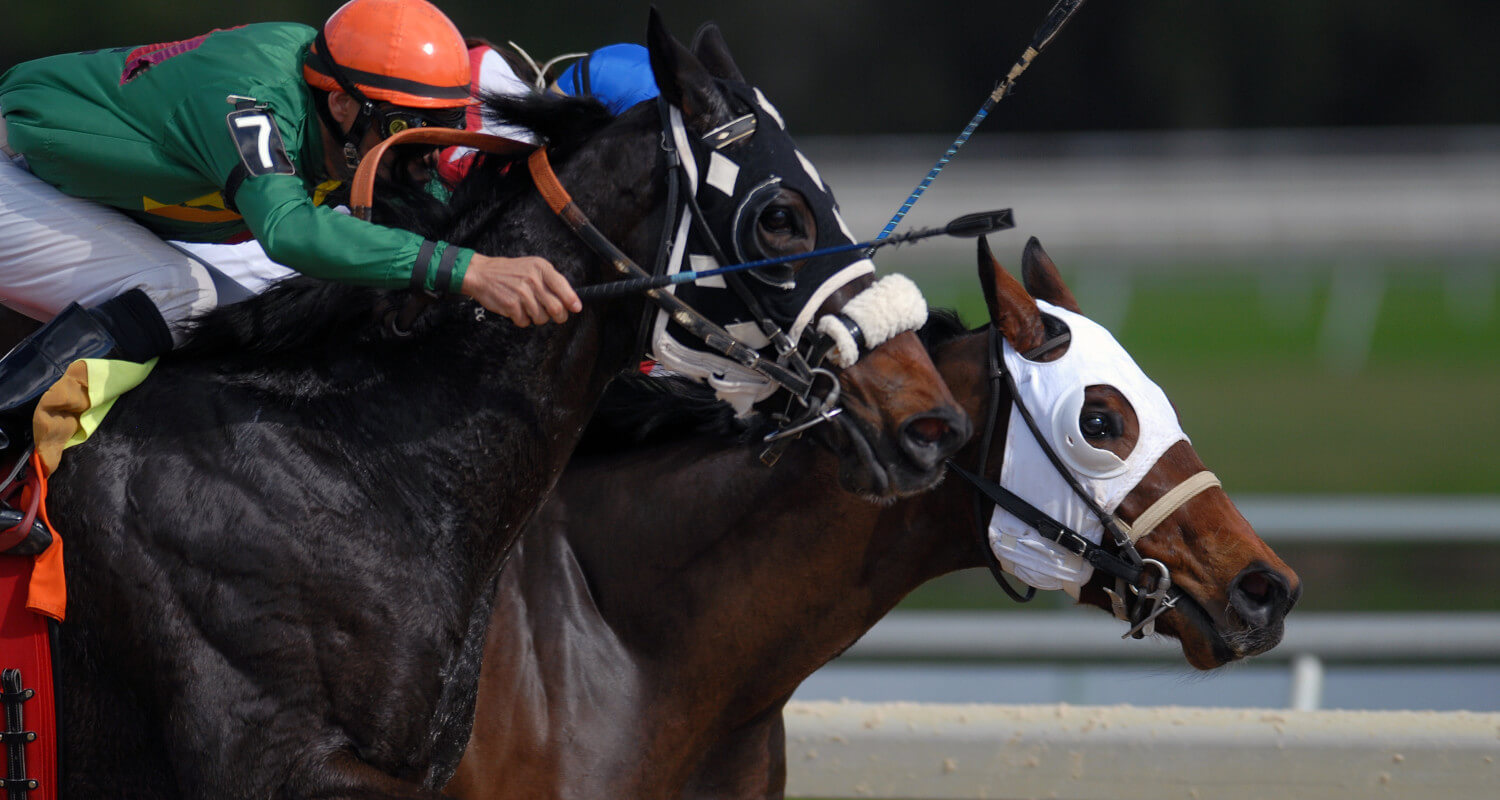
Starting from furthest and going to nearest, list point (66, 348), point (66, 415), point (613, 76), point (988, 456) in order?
point (613, 76)
point (988, 456)
point (66, 348)
point (66, 415)

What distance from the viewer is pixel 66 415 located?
2.52 meters

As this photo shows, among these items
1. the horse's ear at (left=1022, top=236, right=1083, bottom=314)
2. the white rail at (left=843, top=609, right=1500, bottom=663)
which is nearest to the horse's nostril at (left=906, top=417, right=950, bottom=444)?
the horse's ear at (left=1022, top=236, right=1083, bottom=314)

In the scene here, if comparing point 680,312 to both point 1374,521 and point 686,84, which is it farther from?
point 1374,521

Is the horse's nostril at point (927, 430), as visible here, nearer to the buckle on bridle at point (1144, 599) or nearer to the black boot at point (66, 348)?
the buckle on bridle at point (1144, 599)

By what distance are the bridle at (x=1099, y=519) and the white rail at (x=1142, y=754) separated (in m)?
1.31

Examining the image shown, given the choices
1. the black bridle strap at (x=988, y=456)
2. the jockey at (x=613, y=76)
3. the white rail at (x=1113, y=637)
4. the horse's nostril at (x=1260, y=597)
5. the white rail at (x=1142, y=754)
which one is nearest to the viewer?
the horse's nostril at (x=1260, y=597)

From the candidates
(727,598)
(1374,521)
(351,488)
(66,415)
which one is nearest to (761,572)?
(727,598)

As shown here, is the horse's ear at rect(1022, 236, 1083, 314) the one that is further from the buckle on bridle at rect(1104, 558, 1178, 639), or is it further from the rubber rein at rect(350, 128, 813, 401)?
the rubber rein at rect(350, 128, 813, 401)

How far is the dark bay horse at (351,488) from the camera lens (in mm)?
2408

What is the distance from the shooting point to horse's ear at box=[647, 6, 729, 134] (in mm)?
2537

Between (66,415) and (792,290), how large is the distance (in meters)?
1.15

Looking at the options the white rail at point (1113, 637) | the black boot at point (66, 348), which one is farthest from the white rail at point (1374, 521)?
the black boot at point (66, 348)

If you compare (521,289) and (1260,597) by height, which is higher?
(521,289)

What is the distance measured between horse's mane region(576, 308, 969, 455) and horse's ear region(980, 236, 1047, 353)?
194 mm
